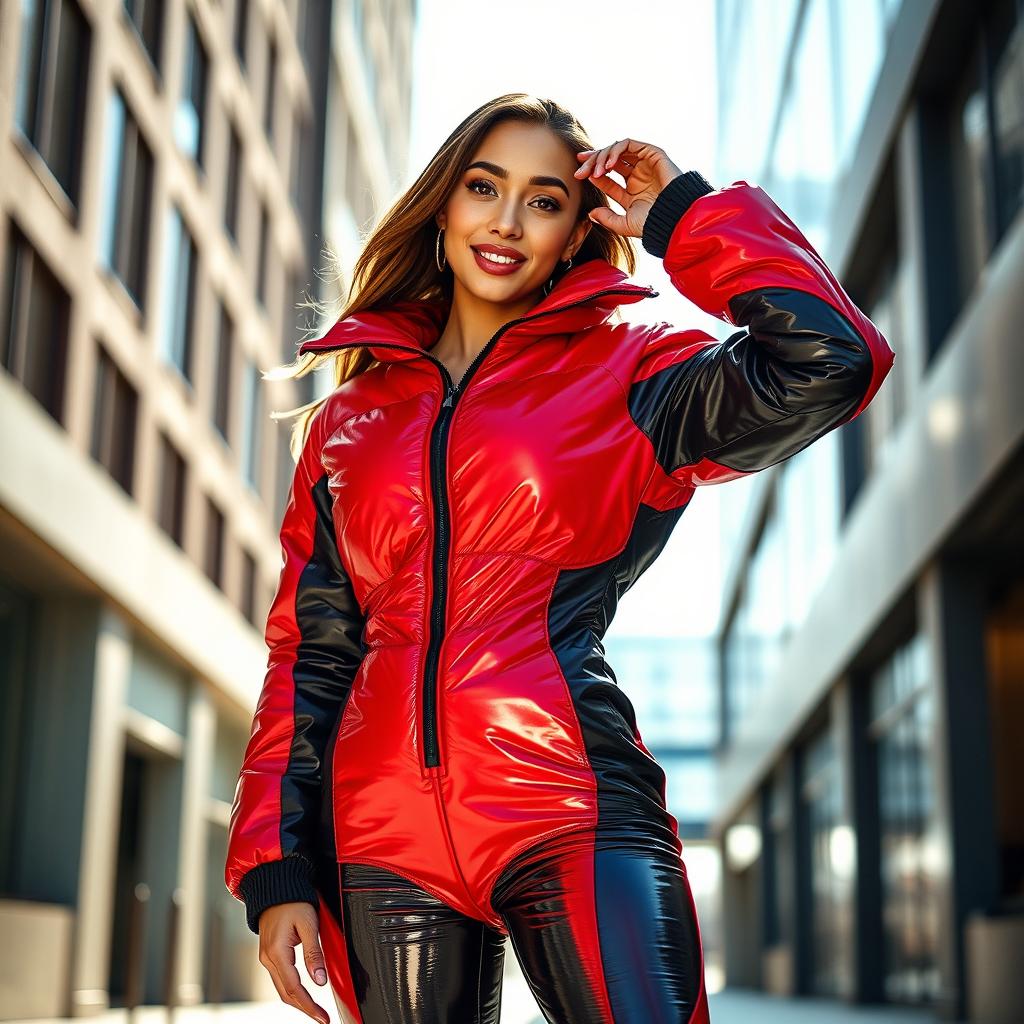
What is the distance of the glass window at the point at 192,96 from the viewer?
2053cm

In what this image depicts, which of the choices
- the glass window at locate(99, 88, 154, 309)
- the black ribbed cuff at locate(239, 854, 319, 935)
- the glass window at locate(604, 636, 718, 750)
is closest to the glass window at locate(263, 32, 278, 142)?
the glass window at locate(99, 88, 154, 309)

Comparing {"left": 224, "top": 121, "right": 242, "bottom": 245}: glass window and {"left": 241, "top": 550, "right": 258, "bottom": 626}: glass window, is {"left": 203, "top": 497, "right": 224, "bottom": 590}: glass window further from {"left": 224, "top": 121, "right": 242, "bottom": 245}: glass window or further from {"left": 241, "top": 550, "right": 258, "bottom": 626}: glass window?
{"left": 224, "top": 121, "right": 242, "bottom": 245}: glass window

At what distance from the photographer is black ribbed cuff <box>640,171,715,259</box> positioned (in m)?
2.50

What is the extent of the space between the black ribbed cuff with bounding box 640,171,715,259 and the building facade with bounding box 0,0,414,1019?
21.7ft

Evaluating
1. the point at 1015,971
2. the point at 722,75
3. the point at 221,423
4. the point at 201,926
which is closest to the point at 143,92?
the point at 221,423

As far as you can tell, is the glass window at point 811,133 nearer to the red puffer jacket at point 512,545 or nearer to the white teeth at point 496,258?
Result: the white teeth at point 496,258

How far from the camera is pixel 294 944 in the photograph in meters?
2.37

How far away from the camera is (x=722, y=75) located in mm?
37469

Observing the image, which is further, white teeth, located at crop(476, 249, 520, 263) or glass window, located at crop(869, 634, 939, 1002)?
glass window, located at crop(869, 634, 939, 1002)

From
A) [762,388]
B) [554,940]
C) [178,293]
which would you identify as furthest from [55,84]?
[554,940]

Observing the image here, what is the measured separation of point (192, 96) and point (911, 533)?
1238 cm

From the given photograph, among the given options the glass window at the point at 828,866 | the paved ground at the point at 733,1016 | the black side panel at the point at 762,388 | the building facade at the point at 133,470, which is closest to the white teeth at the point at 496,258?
the black side panel at the point at 762,388

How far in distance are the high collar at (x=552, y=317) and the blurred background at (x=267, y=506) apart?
17.2 inches

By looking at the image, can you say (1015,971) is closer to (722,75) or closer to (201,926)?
(201,926)
